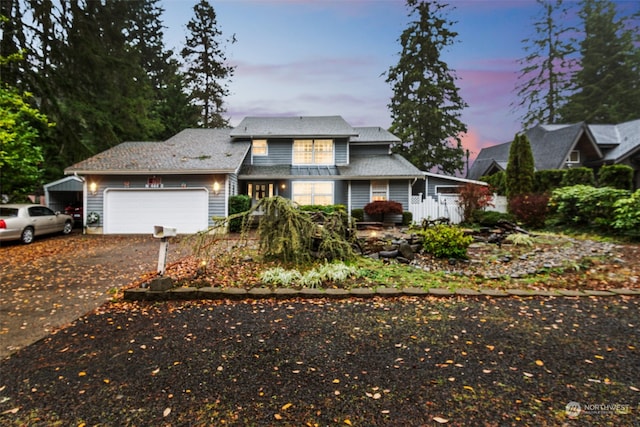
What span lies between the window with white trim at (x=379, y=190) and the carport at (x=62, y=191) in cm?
1599

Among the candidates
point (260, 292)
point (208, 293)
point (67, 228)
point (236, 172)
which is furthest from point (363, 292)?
point (67, 228)

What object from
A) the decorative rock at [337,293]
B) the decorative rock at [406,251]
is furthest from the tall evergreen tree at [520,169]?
the decorative rock at [337,293]

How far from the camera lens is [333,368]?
8.25ft

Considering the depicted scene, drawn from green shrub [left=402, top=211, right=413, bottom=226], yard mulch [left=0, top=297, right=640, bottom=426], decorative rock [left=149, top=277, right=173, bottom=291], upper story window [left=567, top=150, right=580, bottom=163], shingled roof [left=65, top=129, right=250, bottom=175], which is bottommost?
yard mulch [left=0, top=297, right=640, bottom=426]

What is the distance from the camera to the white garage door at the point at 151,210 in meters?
12.3

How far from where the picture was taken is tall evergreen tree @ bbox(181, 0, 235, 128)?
91.1 ft

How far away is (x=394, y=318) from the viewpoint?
3.61m

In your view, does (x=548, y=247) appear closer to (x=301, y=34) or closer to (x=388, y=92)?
(x=301, y=34)

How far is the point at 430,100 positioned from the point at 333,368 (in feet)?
93.0

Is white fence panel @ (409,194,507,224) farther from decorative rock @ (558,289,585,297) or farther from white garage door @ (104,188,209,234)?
white garage door @ (104,188,209,234)

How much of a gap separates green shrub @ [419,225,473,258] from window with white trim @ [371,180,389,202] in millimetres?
8754

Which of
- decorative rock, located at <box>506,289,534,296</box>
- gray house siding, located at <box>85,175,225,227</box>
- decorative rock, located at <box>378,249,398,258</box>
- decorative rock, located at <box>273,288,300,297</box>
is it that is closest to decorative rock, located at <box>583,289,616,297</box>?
decorative rock, located at <box>506,289,534,296</box>

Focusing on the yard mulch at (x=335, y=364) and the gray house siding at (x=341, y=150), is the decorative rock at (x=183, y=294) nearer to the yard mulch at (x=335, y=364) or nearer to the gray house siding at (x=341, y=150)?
the yard mulch at (x=335, y=364)

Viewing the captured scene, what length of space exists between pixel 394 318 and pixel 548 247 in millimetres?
6614
